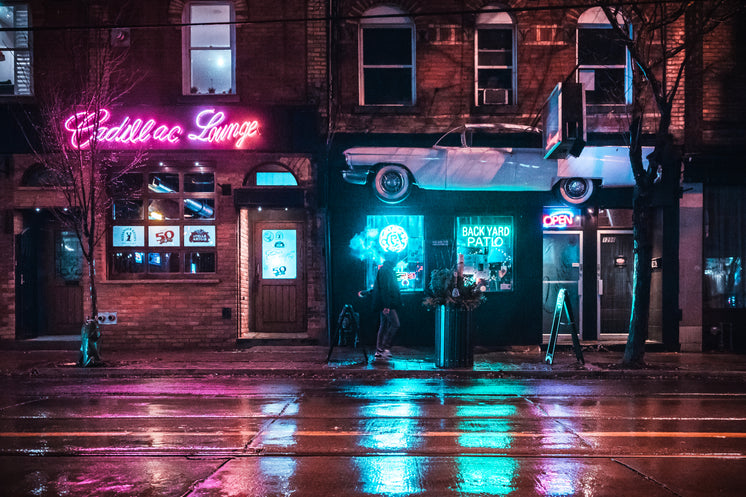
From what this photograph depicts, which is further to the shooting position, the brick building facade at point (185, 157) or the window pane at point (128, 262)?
the window pane at point (128, 262)

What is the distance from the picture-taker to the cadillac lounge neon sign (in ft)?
42.7

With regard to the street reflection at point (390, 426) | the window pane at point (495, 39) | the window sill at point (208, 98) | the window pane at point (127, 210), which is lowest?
the street reflection at point (390, 426)

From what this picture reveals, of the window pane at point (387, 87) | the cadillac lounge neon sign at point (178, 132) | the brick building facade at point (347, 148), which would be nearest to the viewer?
the cadillac lounge neon sign at point (178, 132)

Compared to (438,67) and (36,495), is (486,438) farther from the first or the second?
(438,67)

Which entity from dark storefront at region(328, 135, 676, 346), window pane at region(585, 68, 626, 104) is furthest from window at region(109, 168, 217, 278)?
window pane at region(585, 68, 626, 104)

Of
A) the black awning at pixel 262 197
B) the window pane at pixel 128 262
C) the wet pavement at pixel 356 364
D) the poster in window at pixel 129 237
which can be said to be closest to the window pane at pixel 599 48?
the wet pavement at pixel 356 364

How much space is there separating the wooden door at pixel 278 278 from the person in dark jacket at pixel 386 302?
2847 millimetres

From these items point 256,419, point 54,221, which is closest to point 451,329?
point 256,419

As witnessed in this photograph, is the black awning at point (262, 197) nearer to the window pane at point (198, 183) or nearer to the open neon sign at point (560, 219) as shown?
the window pane at point (198, 183)

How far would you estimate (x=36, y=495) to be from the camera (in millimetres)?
4457

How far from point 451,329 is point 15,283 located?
9.83m

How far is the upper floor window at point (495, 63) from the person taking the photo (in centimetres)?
1370

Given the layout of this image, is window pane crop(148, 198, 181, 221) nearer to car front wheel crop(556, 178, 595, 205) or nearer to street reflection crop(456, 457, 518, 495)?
car front wheel crop(556, 178, 595, 205)

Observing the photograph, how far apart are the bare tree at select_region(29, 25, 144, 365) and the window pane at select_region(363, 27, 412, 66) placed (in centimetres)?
524
